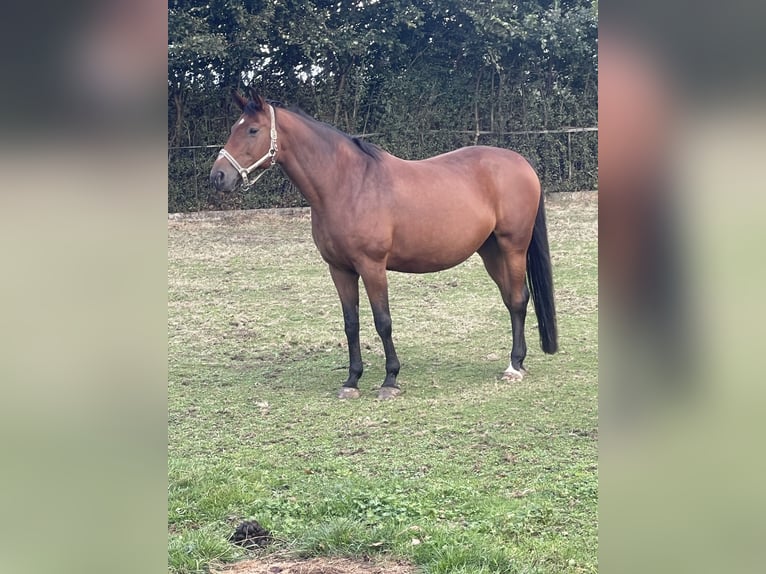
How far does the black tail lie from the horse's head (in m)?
1.93

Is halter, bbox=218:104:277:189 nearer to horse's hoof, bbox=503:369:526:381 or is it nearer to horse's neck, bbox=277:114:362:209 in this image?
horse's neck, bbox=277:114:362:209

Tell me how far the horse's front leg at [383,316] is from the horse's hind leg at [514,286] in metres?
0.81

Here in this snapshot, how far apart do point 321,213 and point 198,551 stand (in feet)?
9.00

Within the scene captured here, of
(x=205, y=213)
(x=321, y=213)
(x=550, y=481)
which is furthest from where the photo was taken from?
(x=205, y=213)

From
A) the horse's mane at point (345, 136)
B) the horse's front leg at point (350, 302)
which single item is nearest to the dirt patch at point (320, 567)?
the horse's front leg at point (350, 302)

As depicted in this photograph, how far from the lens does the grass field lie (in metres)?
2.74

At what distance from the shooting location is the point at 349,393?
16.3 feet

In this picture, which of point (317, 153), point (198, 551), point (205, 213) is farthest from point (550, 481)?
point (205, 213)
